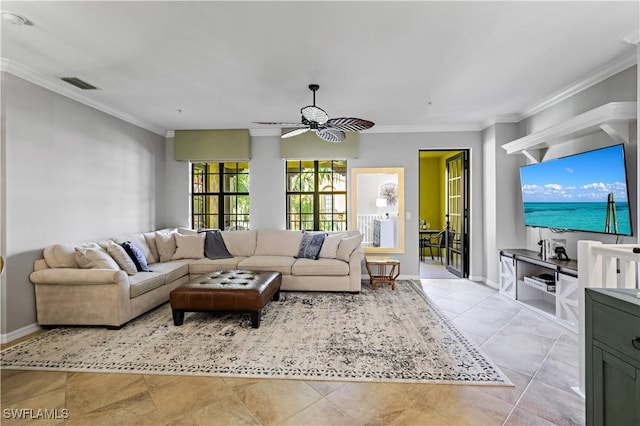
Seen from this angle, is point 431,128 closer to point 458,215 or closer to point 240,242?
point 458,215

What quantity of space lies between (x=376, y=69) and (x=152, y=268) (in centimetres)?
378

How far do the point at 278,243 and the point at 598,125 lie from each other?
170 inches

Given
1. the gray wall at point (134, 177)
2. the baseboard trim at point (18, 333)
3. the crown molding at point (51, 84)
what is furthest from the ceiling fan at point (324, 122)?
the baseboard trim at point (18, 333)

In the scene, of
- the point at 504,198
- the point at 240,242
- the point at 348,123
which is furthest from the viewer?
the point at 240,242

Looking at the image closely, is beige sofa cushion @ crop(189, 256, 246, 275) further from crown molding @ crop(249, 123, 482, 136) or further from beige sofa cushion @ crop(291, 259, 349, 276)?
crown molding @ crop(249, 123, 482, 136)

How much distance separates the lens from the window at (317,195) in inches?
228

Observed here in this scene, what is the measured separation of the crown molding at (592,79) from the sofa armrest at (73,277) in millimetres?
5432

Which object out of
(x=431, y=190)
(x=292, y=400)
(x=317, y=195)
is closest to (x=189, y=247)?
(x=317, y=195)

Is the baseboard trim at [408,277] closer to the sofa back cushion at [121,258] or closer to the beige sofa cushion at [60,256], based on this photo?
the sofa back cushion at [121,258]

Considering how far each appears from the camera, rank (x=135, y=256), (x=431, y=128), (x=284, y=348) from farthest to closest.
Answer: (x=431, y=128)
(x=135, y=256)
(x=284, y=348)

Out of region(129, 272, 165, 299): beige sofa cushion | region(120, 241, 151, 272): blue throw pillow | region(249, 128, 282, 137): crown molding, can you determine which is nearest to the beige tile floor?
region(129, 272, 165, 299): beige sofa cushion

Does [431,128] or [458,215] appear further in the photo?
[458,215]

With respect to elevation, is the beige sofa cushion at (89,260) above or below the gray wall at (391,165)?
below

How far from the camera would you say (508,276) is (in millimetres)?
4430
